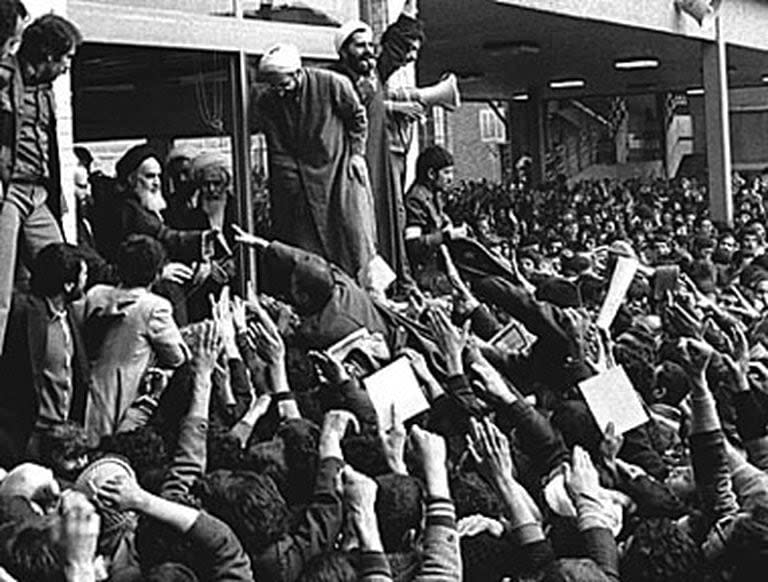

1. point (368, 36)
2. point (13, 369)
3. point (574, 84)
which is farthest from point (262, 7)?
point (574, 84)

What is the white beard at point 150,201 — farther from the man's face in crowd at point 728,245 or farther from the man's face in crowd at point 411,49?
the man's face in crowd at point 728,245

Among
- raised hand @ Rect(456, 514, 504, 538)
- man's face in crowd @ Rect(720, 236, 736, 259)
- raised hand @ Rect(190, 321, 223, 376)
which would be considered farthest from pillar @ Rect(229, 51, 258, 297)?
raised hand @ Rect(456, 514, 504, 538)

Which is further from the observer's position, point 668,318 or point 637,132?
point 637,132

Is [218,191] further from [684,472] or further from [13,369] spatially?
[684,472]

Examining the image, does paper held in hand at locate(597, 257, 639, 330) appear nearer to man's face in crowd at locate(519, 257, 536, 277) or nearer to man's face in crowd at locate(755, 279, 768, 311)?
man's face in crowd at locate(519, 257, 536, 277)

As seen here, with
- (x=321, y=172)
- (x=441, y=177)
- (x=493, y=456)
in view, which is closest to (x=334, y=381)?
(x=493, y=456)

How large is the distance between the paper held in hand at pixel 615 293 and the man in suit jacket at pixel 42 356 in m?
1.94

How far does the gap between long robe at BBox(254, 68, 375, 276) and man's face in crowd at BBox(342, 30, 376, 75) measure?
0.17 meters

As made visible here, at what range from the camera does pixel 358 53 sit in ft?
29.6

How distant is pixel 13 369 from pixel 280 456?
1776 millimetres

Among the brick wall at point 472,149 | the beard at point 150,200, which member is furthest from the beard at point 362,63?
the brick wall at point 472,149

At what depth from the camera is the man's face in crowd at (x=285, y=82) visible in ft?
28.5

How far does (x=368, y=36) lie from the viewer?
9.20 metres

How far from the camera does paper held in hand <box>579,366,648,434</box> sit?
516 cm
